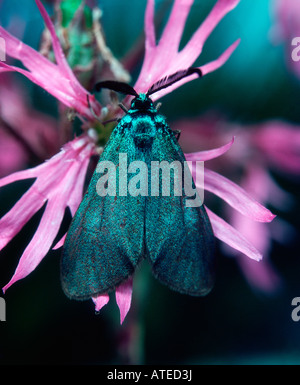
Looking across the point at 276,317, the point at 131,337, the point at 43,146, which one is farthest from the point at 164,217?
the point at 276,317

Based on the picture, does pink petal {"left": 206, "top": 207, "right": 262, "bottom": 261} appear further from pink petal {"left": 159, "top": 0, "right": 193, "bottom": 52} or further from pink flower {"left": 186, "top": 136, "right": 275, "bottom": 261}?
pink petal {"left": 159, "top": 0, "right": 193, "bottom": 52}

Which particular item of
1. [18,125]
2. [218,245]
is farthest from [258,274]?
[18,125]

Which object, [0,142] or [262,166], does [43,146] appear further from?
[262,166]

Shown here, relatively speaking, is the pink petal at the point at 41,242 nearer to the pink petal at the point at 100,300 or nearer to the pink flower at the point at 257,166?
the pink petal at the point at 100,300

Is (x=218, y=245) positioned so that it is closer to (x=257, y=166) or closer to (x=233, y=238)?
(x=257, y=166)

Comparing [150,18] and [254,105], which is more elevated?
[150,18]

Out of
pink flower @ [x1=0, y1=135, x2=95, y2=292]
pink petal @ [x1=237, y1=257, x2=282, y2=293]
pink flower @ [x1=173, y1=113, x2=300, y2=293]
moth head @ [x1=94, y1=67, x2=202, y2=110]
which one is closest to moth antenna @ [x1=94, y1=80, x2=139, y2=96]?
moth head @ [x1=94, y1=67, x2=202, y2=110]
